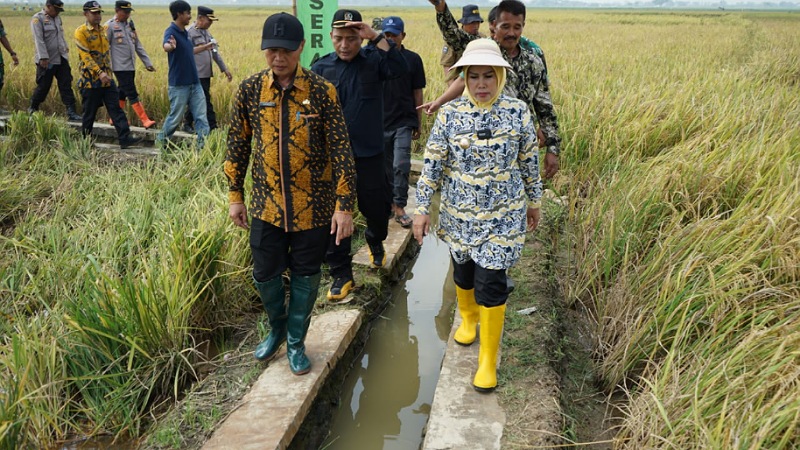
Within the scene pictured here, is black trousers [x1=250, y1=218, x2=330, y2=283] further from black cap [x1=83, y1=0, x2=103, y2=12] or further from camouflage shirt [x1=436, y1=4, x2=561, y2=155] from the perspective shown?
black cap [x1=83, y1=0, x2=103, y2=12]

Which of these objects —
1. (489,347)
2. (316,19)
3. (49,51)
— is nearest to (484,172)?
(489,347)

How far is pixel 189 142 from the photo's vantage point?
240 inches

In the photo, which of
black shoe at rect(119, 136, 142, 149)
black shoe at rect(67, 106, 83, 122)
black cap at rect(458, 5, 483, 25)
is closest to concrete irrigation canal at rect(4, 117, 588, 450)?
black cap at rect(458, 5, 483, 25)

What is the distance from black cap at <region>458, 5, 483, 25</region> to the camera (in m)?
4.92

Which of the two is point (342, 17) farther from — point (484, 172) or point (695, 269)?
point (695, 269)

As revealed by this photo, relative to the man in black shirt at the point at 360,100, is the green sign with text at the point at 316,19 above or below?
above

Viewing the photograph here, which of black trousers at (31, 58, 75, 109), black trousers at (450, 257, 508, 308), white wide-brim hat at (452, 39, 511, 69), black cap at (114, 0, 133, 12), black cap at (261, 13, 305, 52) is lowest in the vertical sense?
black trousers at (450, 257, 508, 308)

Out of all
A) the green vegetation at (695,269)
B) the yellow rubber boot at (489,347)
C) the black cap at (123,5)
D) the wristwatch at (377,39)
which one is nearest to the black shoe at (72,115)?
the black cap at (123,5)

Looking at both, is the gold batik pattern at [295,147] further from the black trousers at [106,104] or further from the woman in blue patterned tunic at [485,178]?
the black trousers at [106,104]

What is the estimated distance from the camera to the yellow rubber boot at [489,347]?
8.40ft

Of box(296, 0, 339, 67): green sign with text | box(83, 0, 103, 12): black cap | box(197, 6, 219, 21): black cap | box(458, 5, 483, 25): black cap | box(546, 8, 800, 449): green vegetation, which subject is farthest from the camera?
box(197, 6, 219, 21): black cap

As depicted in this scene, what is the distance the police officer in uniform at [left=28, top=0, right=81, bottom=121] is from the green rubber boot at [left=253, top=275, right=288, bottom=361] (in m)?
6.06

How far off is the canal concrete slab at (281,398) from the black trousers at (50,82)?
21.0 ft

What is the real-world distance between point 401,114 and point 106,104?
382 centimetres
